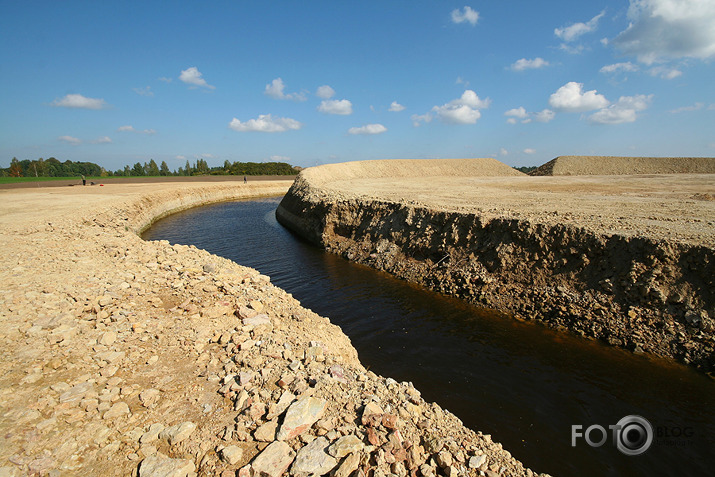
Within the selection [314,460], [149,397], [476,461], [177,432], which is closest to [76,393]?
[149,397]

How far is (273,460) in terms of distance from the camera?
3766 millimetres

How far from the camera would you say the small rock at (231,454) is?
375 centimetres

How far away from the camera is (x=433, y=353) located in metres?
8.29

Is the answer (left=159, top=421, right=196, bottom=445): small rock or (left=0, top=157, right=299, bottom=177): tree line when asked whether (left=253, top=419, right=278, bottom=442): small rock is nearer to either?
(left=159, top=421, right=196, bottom=445): small rock

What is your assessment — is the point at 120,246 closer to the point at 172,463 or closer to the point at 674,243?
the point at 172,463

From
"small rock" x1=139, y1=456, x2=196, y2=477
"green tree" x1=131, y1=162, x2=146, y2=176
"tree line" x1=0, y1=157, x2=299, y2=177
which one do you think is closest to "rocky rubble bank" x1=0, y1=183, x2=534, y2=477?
"small rock" x1=139, y1=456, x2=196, y2=477

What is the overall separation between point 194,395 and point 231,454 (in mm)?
1314

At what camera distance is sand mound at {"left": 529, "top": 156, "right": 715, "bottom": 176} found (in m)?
46.4

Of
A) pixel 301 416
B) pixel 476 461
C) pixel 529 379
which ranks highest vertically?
pixel 301 416

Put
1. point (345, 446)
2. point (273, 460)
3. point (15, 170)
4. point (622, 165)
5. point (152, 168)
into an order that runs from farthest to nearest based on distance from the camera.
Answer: point (152, 168) < point (15, 170) < point (622, 165) < point (345, 446) < point (273, 460)

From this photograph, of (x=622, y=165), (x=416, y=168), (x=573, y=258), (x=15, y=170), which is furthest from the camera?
(x=15, y=170)

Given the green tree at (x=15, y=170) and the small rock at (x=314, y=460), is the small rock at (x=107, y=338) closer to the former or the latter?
the small rock at (x=314, y=460)

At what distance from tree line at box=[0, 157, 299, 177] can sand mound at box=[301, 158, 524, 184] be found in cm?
3675

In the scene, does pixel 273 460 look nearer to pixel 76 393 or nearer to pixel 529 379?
pixel 76 393
